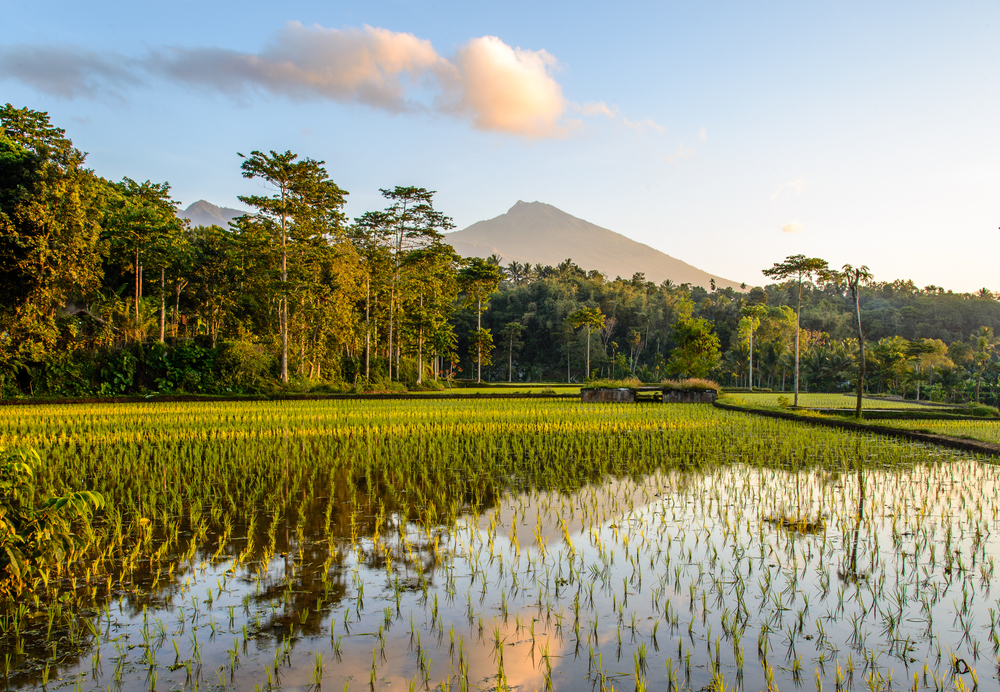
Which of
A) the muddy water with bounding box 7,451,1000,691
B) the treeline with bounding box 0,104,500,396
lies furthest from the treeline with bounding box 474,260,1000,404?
the muddy water with bounding box 7,451,1000,691

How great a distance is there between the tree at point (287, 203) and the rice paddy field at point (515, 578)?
16428 millimetres

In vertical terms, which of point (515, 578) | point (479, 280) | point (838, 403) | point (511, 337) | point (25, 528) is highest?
point (479, 280)

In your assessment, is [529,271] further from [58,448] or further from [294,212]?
[58,448]

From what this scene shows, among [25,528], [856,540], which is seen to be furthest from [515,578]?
[25,528]

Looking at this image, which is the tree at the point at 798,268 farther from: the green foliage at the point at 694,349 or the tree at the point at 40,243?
the tree at the point at 40,243

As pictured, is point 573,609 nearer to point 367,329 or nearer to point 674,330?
point 367,329

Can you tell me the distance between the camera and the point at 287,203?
81.3 feet

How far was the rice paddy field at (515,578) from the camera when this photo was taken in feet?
9.67

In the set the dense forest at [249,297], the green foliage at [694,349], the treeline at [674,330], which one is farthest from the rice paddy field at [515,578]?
the treeline at [674,330]

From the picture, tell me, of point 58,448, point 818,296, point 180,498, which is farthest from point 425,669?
point 818,296

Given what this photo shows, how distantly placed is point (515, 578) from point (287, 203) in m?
23.8

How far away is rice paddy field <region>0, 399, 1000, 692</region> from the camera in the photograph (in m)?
2.95

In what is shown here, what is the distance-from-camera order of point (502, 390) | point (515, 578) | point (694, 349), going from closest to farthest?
point (515, 578) < point (502, 390) < point (694, 349)

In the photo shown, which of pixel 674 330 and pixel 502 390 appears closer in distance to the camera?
pixel 502 390
